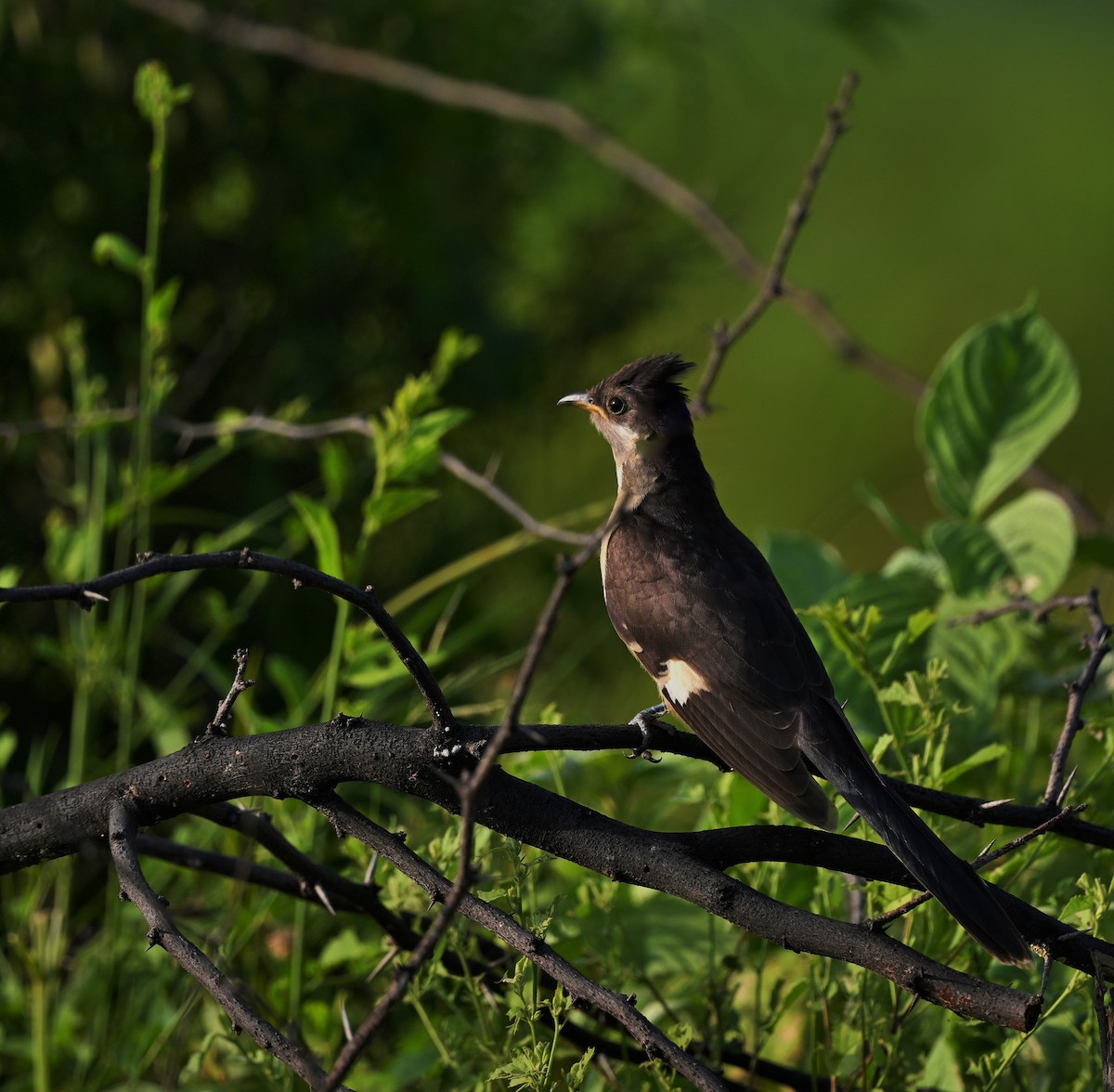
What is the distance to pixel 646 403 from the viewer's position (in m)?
2.50

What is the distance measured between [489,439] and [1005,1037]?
2.38 m

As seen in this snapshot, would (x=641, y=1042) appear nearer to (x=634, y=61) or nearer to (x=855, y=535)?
(x=634, y=61)

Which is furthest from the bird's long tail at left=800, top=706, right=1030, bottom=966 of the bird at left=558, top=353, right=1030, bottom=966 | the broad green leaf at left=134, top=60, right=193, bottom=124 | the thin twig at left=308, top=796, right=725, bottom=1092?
the broad green leaf at left=134, top=60, right=193, bottom=124

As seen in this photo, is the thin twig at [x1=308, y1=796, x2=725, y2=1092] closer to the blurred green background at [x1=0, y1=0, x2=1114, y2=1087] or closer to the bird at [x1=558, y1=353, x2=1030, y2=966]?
the bird at [x1=558, y1=353, x2=1030, y2=966]

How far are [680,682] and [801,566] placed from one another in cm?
62

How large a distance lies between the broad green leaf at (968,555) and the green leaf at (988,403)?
18cm

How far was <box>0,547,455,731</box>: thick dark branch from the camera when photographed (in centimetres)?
109

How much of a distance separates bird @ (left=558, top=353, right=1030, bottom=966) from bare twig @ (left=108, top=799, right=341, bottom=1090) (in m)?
0.50

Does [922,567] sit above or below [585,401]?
below

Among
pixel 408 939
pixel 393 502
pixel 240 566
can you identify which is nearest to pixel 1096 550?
pixel 393 502

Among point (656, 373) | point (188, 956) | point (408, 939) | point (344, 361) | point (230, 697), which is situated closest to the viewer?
point (188, 956)

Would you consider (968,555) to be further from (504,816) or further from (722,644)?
(504,816)

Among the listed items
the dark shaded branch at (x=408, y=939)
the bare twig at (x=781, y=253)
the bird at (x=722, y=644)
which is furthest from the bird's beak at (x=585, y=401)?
the dark shaded branch at (x=408, y=939)

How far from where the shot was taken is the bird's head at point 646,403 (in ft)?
8.12
